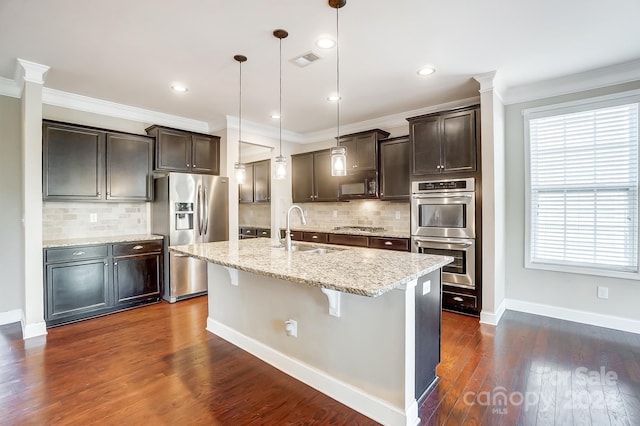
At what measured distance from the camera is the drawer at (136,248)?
382 cm

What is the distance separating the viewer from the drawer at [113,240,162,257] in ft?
12.5

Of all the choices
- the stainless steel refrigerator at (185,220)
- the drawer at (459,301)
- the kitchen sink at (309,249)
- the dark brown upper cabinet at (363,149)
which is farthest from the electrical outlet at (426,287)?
the stainless steel refrigerator at (185,220)

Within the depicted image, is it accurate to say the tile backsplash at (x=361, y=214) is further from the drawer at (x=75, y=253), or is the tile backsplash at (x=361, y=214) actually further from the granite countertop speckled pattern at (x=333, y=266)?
the drawer at (x=75, y=253)

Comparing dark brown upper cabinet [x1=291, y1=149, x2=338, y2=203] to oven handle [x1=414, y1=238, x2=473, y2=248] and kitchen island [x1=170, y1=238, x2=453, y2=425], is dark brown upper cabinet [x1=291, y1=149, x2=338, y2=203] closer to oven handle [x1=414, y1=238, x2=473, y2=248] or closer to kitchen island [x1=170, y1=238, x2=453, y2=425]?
oven handle [x1=414, y1=238, x2=473, y2=248]

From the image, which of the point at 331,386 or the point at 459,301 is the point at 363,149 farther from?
the point at 331,386

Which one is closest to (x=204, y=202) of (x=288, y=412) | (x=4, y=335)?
(x=4, y=335)

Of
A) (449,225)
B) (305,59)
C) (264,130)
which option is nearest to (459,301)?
(449,225)

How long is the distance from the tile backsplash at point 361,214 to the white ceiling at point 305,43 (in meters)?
1.68

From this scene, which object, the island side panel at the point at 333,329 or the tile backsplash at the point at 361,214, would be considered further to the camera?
the tile backsplash at the point at 361,214

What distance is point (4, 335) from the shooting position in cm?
310

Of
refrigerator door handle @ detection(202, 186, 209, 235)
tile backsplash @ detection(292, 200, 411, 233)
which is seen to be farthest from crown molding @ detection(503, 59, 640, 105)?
refrigerator door handle @ detection(202, 186, 209, 235)

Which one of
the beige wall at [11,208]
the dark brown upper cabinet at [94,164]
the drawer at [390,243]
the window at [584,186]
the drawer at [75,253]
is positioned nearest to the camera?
the window at [584,186]

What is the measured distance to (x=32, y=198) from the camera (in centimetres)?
308

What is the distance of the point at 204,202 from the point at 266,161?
5.82 ft
